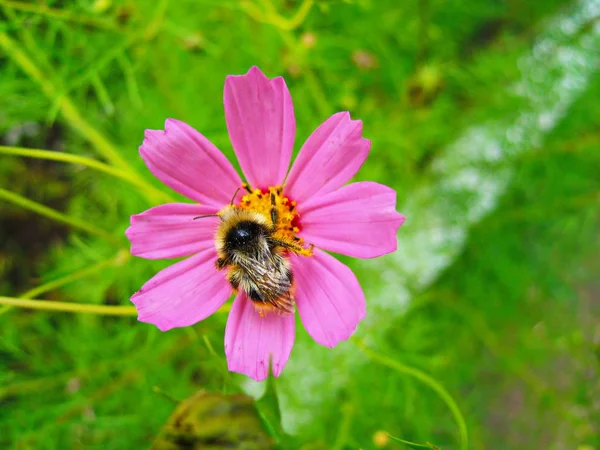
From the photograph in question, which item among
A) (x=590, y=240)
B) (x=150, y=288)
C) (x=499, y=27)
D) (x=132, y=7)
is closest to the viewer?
(x=150, y=288)

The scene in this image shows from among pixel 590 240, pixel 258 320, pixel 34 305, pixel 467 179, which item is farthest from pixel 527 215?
pixel 34 305

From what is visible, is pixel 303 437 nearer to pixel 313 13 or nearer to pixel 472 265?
pixel 472 265

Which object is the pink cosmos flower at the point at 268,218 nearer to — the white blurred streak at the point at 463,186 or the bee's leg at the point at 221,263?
the bee's leg at the point at 221,263

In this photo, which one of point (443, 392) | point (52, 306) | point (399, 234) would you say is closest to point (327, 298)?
point (443, 392)

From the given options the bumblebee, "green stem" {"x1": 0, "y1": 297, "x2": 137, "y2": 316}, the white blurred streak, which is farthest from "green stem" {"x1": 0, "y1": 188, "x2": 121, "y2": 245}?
the white blurred streak

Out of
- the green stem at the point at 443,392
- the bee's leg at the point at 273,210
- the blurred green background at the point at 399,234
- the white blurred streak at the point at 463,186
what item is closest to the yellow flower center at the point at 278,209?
the bee's leg at the point at 273,210

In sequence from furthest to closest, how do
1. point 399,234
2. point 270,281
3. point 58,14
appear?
1. point 399,234
2. point 58,14
3. point 270,281

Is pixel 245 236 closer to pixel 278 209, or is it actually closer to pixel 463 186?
pixel 278 209
